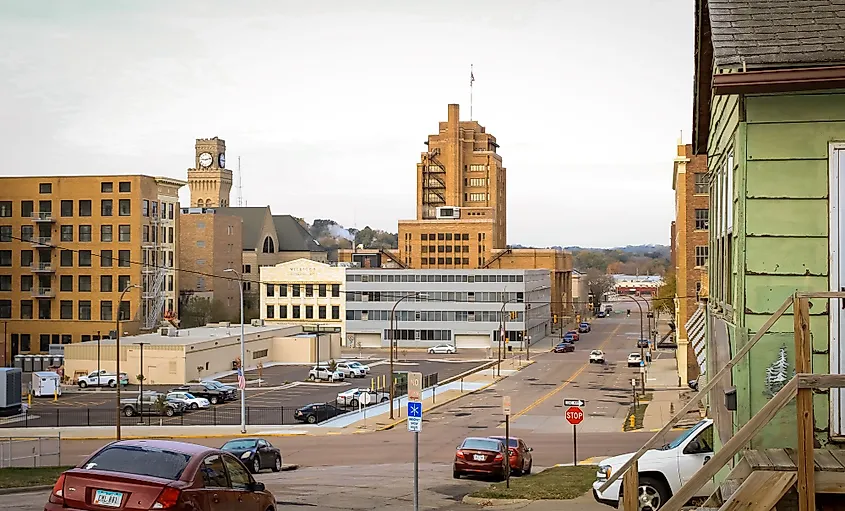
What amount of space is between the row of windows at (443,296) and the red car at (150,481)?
9308 cm

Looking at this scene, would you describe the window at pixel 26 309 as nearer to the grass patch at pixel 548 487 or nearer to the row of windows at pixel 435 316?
the row of windows at pixel 435 316

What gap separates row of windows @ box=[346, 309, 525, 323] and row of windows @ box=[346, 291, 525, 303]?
1.34 metres

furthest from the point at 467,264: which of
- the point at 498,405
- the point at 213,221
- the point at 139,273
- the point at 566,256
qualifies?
the point at 498,405

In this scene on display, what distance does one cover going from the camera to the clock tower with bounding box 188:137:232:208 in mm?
182500

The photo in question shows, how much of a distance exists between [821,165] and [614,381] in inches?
2595

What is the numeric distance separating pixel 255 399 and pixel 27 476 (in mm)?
36128

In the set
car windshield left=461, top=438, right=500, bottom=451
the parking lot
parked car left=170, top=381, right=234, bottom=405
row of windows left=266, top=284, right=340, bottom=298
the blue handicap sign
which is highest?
the blue handicap sign

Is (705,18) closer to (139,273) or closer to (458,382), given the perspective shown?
(458,382)

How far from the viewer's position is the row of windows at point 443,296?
105 meters

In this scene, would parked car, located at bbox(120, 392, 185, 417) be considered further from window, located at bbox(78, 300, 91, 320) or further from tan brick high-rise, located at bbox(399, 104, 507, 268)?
tan brick high-rise, located at bbox(399, 104, 507, 268)

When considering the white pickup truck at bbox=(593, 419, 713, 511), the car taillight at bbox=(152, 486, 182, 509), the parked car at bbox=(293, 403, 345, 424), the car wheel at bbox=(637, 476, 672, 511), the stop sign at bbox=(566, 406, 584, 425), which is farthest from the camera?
the parked car at bbox=(293, 403, 345, 424)

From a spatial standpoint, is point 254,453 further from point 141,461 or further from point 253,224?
point 253,224

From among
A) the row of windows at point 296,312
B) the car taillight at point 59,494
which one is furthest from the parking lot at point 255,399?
the car taillight at point 59,494

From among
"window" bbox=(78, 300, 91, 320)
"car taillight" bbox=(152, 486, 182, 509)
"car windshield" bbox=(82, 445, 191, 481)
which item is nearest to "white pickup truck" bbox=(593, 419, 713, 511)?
"car windshield" bbox=(82, 445, 191, 481)
